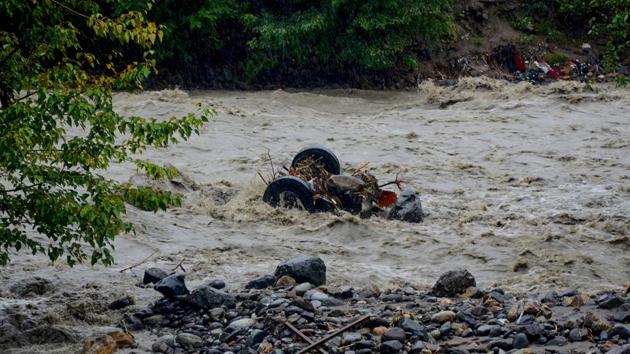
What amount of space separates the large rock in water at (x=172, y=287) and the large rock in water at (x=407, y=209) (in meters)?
4.89

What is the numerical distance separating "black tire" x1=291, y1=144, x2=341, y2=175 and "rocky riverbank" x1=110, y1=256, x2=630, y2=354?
4955 millimetres

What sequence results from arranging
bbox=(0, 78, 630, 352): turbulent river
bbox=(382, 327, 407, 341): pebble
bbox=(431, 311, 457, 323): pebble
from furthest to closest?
bbox=(0, 78, 630, 352): turbulent river → bbox=(431, 311, 457, 323): pebble → bbox=(382, 327, 407, 341): pebble

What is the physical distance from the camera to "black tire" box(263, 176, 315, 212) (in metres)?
13.7

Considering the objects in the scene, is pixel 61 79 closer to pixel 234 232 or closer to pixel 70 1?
pixel 70 1

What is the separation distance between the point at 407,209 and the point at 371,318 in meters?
5.68

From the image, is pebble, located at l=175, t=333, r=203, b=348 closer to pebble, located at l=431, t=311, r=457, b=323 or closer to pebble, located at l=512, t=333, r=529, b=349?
pebble, located at l=431, t=311, r=457, b=323

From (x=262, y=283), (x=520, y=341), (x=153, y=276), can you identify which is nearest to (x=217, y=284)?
(x=262, y=283)

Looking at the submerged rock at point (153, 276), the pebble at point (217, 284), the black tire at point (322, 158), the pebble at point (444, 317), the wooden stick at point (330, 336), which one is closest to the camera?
the wooden stick at point (330, 336)

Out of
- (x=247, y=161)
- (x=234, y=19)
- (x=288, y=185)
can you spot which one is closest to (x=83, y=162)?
(x=288, y=185)

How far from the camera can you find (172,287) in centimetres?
909

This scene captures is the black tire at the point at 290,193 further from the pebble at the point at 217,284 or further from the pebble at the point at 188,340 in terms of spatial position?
the pebble at the point at 188,340

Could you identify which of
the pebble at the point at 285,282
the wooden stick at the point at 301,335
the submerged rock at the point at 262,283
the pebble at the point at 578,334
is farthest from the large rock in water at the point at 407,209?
the pebble at the point at 578,334

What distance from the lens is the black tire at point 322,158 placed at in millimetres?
14586

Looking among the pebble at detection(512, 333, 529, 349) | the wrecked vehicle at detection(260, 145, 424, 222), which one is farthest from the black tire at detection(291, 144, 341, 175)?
the pebble at detection(512, 333, 529, 349)
